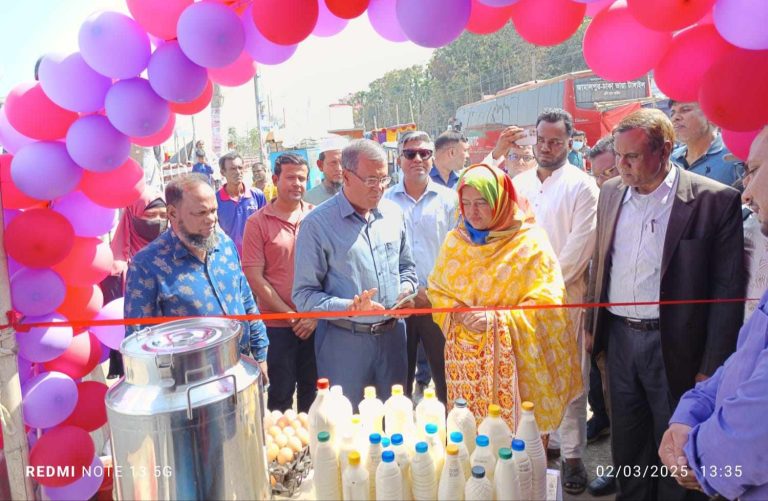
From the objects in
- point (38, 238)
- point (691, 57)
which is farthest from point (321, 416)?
point (691, 57)

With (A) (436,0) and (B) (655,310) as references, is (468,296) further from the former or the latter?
(A) (436,0)

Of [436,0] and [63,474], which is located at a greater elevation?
[436,0]

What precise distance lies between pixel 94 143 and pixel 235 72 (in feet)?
2.52

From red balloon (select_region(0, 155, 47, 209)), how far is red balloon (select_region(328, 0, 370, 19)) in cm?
144

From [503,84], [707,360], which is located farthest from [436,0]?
[503,84]

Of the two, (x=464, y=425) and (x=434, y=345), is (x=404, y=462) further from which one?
(x=434, y=345)

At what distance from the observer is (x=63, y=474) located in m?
2.09

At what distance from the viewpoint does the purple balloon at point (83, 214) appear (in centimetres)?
232

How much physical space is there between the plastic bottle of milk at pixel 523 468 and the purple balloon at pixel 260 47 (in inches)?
75.9

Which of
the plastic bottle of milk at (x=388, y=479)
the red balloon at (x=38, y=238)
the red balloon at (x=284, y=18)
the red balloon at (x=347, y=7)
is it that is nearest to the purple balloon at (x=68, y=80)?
the red balloon at (x=38, y=238)

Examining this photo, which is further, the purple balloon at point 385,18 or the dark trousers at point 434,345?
the dark trousers at point 434,345

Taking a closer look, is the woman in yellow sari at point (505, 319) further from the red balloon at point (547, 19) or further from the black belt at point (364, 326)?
the red balloon at point (547, 19)

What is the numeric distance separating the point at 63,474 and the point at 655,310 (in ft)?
8.49

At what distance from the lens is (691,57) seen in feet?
7.58
